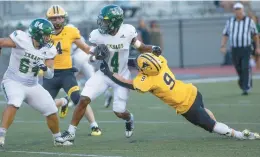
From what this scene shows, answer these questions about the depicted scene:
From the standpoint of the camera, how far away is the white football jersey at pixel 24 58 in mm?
9133

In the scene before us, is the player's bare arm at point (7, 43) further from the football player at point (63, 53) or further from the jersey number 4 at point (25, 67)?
the football player at point (63, 53)

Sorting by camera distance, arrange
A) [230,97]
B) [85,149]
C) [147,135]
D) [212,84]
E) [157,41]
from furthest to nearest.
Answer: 1. [157,41]
2. [212,84]
3. [230,97]
4. [147,135]
5. [85,149]

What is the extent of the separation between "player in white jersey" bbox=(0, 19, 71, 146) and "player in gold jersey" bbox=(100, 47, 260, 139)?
0.93 meters

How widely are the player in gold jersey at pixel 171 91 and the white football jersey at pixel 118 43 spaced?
2.28 ft

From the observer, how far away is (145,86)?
9133mm

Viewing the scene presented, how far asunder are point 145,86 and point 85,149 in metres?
0.97

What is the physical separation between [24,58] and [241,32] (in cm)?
711

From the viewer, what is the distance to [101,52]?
954 centimetres

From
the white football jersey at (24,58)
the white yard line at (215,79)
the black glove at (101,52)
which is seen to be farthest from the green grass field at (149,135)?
the white yard line at (215,79)

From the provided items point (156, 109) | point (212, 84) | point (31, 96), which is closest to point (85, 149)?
point (31, 96)

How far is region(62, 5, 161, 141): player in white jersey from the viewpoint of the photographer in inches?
387

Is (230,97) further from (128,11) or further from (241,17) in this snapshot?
(128,11)

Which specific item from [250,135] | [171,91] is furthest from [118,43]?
[250,135]

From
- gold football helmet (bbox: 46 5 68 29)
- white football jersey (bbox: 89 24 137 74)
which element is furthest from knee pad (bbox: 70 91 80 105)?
white football jersey (bbox: 89 24 137 74)
